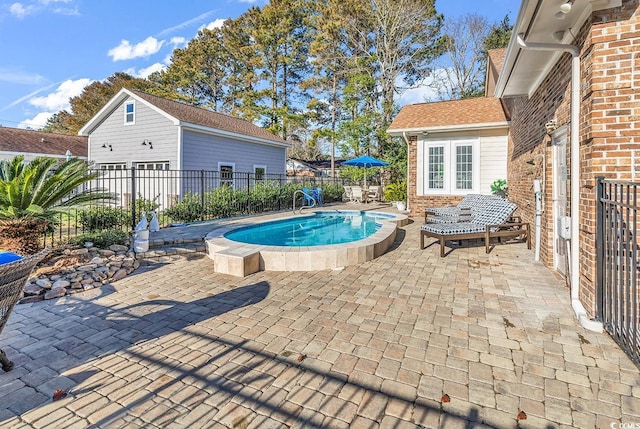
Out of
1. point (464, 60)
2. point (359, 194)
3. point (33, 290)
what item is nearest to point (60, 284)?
point (33, 290)

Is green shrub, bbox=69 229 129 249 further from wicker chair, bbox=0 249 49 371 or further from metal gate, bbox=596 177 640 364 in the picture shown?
metal gate, bbox=596 177 640 364

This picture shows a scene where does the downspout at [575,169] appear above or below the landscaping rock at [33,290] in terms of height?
above

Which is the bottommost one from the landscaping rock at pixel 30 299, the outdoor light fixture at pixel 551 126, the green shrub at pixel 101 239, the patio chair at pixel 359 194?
the landscaping rock at pixel 30 299

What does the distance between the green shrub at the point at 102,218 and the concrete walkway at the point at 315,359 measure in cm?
481

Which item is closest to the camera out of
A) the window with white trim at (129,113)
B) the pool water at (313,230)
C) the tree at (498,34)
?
the pool water at (313,230)

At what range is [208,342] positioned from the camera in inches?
120

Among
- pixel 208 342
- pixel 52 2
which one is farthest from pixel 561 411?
pixel 52 2

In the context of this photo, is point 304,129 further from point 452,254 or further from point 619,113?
point 619,113

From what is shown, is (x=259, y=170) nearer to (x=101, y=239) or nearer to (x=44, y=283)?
(x=101, y=239)

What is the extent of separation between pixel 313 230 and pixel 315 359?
705 centimetres

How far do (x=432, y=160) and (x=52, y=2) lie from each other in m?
18.1

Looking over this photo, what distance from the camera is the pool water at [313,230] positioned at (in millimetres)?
7988

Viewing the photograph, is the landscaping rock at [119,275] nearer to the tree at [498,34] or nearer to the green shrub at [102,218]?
the green shrub at [102,218]

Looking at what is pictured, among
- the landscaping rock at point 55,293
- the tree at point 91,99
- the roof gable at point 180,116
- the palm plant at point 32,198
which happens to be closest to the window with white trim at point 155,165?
the roof gable at point 180,116
